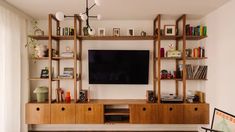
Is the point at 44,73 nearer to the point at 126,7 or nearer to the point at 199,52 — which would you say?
the point at 126,7

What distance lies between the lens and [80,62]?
3766 millimetres

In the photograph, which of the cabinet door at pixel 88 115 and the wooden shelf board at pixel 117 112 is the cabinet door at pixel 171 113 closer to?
the wooden shelf board at pixel 117 112

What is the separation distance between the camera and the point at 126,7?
3.09 metres

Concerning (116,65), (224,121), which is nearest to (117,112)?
(116,65)

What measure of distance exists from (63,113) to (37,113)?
0.47 metres

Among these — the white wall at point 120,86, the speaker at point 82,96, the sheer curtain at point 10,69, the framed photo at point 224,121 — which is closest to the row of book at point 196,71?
the white wall at point 120,86

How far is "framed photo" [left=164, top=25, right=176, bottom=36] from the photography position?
3584 mm

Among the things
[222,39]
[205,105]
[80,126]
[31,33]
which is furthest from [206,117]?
[31,33]

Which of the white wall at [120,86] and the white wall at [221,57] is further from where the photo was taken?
the white wall at [120,86]

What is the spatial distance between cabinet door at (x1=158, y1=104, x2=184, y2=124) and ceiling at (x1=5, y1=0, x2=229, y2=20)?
66.6 inches

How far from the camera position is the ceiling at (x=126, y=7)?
9.37 feet

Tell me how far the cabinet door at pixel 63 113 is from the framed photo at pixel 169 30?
2.23m

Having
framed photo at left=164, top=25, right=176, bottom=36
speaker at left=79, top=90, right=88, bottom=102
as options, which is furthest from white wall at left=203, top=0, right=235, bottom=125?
speaker at left=79, top=90, right=88, bottom=102

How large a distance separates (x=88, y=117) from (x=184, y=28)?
2386 millimetres
